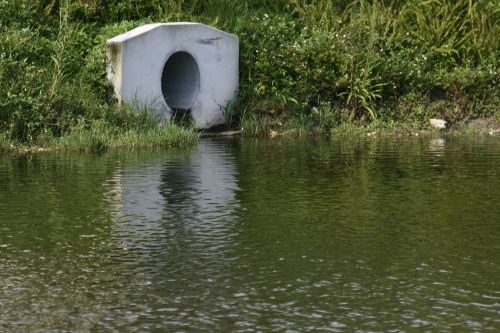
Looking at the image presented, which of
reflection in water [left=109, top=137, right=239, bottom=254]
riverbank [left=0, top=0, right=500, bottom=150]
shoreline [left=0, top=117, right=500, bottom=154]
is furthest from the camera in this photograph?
riverbank [left=0, top=0, right=500, bottom=150]

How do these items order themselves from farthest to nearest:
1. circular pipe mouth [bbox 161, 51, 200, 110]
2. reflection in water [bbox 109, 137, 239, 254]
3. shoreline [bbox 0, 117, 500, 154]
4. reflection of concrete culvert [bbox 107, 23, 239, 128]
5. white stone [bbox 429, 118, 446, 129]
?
white stone [bbox 429, 118, 446, 129] → circular pipe mouth [bbox 161, 51, 200, 110] → reflection of concrete culvert [bbox 107, 23, 239, 128] → shoreline [bbox 0, 117, 500, 154] → reflection in water [bbox 109, 137, 239, 254]

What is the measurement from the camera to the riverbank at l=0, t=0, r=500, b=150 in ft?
68.5

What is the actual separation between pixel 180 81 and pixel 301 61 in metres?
2.68

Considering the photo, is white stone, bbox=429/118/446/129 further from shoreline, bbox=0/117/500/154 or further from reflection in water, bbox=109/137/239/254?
reflection in water, bbox=109/137/239/254

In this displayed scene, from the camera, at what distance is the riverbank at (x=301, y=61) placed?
2089cm

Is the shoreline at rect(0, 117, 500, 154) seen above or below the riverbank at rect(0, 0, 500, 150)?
below

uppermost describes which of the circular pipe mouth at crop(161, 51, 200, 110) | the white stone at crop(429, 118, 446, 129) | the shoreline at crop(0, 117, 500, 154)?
the circular pipe mouth at crop(161, 51, 200, 110)

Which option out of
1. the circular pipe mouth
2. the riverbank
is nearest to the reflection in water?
the riverbank

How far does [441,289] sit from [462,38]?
1907 cm

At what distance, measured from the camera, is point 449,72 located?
25.8 m

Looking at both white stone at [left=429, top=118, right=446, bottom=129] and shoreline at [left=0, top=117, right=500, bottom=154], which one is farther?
white stone at [left=429, top=118, right=446, bottom=129]

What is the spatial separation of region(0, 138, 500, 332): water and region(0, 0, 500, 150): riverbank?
4169 millimetres

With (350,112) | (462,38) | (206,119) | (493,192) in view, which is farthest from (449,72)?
(493,192)

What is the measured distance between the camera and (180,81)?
23969 millimetres
